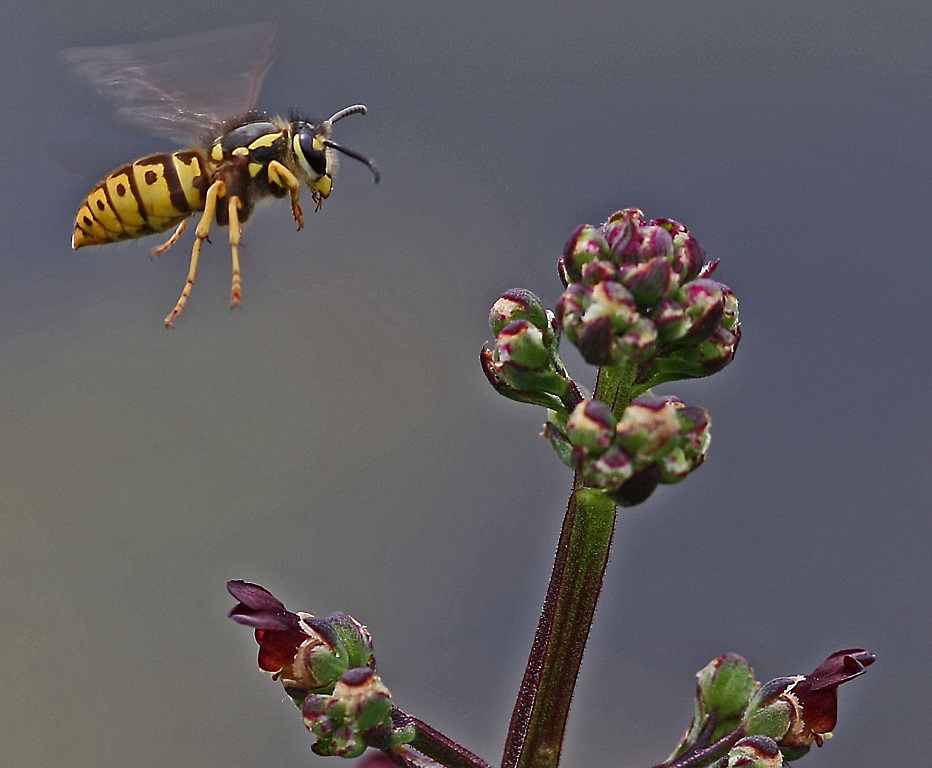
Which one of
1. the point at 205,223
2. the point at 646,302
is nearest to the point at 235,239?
the point at 205,223

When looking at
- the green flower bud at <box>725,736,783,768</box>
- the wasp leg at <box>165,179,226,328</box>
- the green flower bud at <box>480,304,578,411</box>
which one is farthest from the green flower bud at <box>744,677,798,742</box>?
the wasp leg at <box>165,179,226,328</box>

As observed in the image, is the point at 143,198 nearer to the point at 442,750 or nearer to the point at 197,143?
the point at 197,143

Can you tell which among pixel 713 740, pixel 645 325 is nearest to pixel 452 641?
pixel 713 740

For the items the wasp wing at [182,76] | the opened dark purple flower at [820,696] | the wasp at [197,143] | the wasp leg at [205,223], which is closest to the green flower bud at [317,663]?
the opened dark purple flower at [820,696]

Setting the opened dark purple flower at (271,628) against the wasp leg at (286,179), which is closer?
the opened dark purple flower at (271,628)

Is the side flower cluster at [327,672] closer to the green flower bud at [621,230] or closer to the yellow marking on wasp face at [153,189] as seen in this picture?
the green flower bud at [621,230]

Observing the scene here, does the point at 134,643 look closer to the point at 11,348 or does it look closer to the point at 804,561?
the point at 11,348

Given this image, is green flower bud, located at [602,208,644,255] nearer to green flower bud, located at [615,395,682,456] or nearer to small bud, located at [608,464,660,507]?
green flower bud, located at [615,395,682,456]
